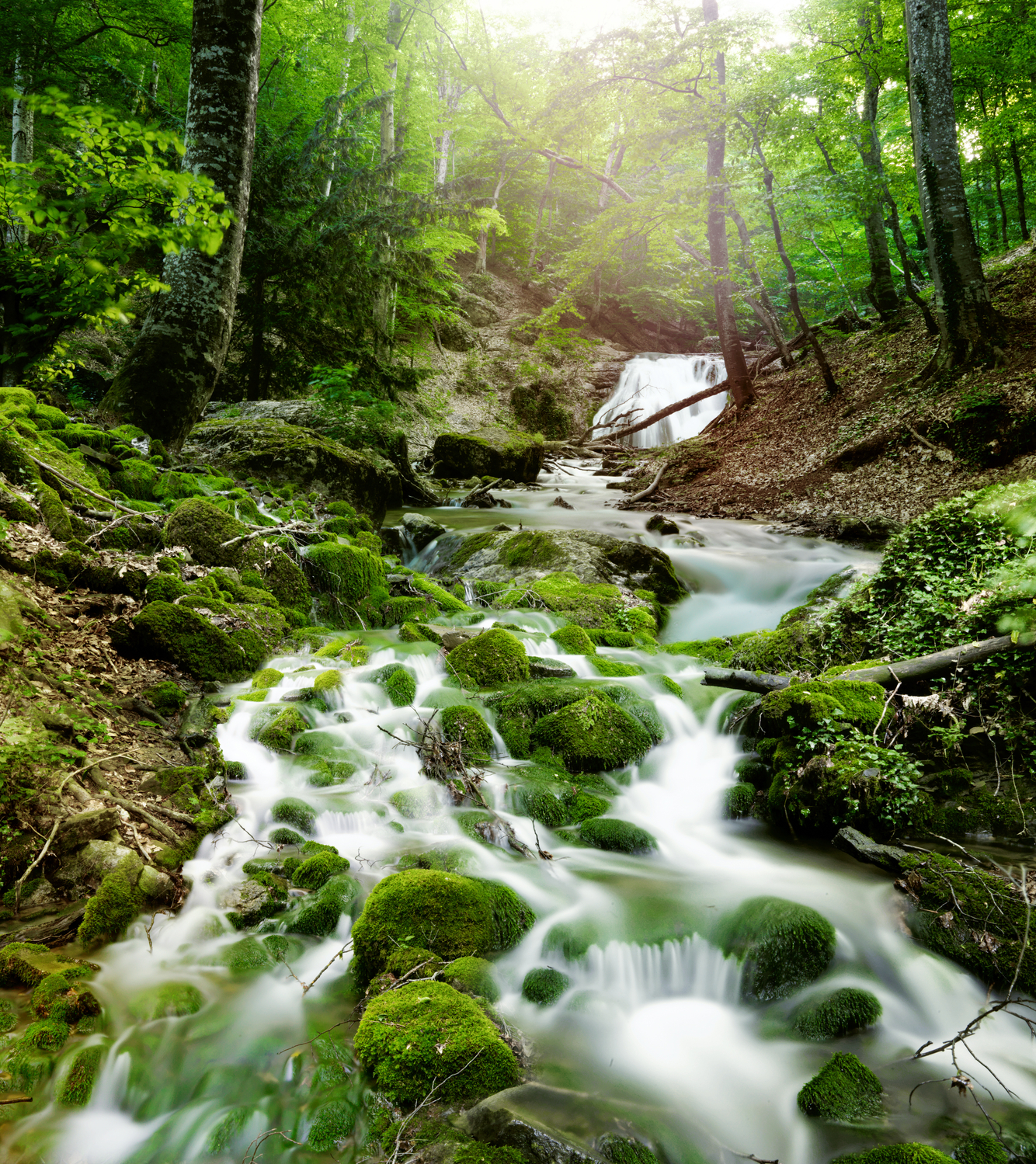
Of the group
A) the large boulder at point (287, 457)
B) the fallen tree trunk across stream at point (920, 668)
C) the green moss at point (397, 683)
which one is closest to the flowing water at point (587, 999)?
the green moss at point (397, 683)

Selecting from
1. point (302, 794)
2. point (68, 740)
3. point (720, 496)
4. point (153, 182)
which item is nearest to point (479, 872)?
point (302, 794)

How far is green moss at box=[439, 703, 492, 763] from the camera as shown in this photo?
4438mm

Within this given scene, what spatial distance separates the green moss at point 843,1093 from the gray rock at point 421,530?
860 centimetres

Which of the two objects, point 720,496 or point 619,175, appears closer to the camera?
point 720,496

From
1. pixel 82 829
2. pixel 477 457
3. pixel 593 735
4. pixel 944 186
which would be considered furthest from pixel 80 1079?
pixel 477 457

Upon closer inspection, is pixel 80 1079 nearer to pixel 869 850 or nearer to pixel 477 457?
pixel 869 850

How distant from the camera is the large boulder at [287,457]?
28.9 feet

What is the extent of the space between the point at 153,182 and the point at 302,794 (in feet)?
11.1

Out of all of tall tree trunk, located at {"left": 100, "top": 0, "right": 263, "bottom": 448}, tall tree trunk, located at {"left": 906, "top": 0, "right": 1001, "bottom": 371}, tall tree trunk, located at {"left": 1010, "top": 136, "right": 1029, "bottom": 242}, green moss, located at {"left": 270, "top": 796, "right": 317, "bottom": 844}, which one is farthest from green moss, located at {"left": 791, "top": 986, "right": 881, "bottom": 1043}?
tall tree trunk, located at {"left": 1010, "top": 136, "right": 1029, "bottom": 242}

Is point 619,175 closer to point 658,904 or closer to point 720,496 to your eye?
point 720,496

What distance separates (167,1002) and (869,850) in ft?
10.9

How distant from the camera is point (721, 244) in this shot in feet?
49.6

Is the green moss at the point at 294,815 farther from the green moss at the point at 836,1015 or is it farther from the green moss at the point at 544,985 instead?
the green moss at the point at 836,1015

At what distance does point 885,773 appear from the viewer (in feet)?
11.5
